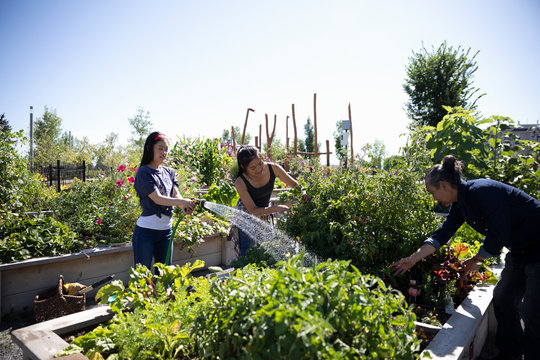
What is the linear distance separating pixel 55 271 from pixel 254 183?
2.44 m

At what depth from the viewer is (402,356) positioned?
115cm

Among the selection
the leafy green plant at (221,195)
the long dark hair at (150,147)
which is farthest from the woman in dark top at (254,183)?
the leafy green plant at (221,195)

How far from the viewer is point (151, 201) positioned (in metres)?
2.84

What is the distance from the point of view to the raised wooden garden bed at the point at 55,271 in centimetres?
325

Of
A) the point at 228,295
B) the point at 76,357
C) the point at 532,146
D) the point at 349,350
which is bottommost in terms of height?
the point at 76,357

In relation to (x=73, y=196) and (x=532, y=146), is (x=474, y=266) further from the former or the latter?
(x=73, y=196)

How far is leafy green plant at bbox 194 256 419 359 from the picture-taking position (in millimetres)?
914

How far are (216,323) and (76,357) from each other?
71 cm

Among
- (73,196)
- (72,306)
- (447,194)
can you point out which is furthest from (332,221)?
(73,196)

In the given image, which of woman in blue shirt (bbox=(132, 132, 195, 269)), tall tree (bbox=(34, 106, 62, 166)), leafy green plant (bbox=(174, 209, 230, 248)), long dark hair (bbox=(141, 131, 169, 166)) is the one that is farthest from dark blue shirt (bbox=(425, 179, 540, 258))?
tall tree (bbox=(34, 106, 62, 166))

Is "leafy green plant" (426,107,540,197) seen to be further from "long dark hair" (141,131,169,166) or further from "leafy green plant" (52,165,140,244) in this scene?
"leafy green plant" (52,165,140,244)

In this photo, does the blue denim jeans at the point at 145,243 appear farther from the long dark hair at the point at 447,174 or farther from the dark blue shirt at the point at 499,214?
the dark blue shirt at the point at 499,214

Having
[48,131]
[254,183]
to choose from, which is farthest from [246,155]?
[48,131]

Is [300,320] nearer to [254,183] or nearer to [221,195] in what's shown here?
[254,183]
